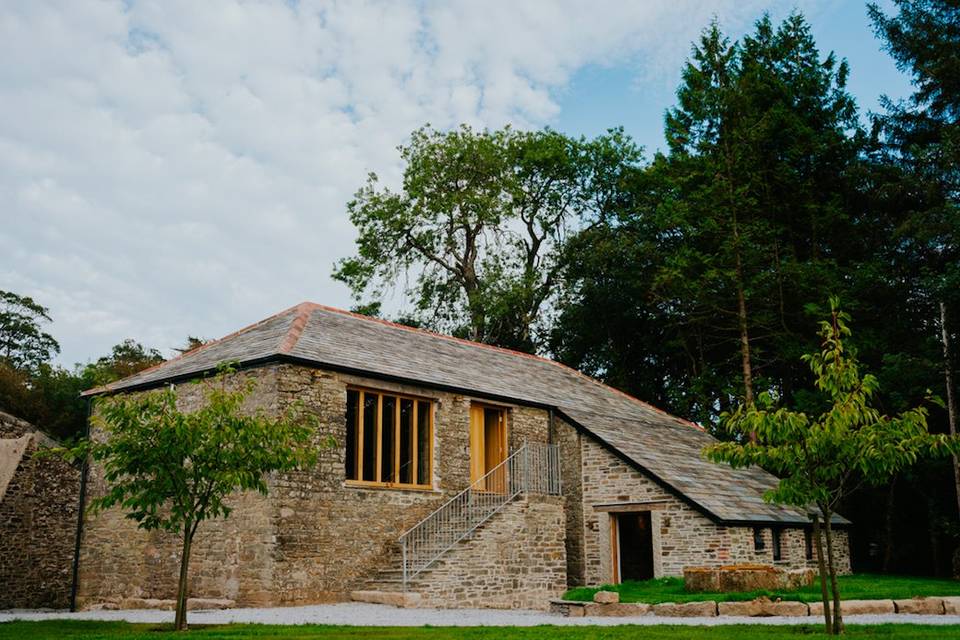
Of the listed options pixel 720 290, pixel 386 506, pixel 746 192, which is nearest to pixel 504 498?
pixel 386 506

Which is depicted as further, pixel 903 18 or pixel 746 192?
pixel 746 192

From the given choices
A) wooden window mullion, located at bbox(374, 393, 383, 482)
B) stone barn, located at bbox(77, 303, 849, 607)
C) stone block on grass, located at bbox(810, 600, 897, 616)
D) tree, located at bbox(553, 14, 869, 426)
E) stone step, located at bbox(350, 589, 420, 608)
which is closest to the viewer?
stone block on grass, located at bbox(810, 600, 897, 616)

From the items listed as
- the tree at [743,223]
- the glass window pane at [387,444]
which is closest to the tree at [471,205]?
the tree at [743,223]

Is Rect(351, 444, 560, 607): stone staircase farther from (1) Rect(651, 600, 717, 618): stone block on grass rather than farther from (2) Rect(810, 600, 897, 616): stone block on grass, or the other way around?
(2) Rect(810, 600, 897, 616): stone block on grass

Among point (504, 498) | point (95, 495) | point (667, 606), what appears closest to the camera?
point (667, 606)

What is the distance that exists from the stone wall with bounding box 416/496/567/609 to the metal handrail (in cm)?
26

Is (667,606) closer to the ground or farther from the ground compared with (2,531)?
closer to the ground

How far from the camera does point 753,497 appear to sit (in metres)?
20.5

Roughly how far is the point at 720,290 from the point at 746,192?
330 centimetres

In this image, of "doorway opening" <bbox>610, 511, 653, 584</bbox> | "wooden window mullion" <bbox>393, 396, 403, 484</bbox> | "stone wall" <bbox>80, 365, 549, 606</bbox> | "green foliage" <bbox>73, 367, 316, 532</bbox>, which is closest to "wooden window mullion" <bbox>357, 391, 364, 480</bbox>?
"stone wall" <bbox>80, 365, 549, 606</bbox>

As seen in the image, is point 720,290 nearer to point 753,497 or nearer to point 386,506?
point 753,497

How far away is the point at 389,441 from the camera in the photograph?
17.9 m

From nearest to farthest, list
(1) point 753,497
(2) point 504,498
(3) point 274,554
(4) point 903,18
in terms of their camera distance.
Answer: (3) point 274,554, (2) point 504,498, (1) point 753,497, (4) point 903,18

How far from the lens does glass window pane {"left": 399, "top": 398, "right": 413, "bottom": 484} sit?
58.6 ft
